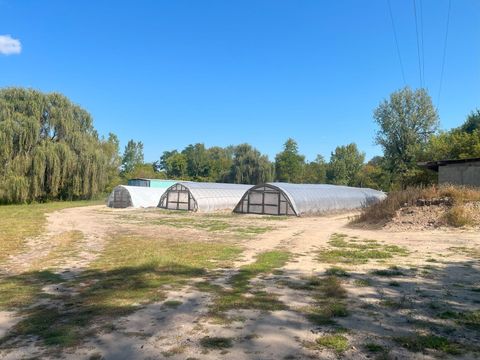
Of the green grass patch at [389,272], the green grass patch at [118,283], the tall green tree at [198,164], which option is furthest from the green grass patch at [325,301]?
the tall green tree at [198,164]

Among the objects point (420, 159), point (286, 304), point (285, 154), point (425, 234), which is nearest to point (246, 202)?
point (425, 234)

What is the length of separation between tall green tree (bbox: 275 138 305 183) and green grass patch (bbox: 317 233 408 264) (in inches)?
2210

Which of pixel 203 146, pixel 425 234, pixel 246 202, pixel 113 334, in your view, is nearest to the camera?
pixel 113 334

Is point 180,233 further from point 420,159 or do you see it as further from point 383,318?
point 420,159

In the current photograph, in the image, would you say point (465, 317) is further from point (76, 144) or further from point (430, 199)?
point (76, 144)

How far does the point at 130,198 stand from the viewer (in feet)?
119

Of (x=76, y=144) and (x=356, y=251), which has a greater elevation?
(x=76, y=144)

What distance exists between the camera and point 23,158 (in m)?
35.5

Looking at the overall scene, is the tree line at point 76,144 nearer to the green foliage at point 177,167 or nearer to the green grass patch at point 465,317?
the green grass patch at point 465,317

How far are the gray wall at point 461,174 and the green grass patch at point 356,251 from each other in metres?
12.5

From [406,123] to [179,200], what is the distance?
24.4 m

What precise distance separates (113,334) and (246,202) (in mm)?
25008

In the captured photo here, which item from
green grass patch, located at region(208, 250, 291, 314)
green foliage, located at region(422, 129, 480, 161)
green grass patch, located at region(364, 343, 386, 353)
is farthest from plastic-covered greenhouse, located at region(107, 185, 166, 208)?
green grass patch, located at region(364, 343, 386, 353)

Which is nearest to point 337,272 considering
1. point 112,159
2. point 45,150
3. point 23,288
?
point 23,288
